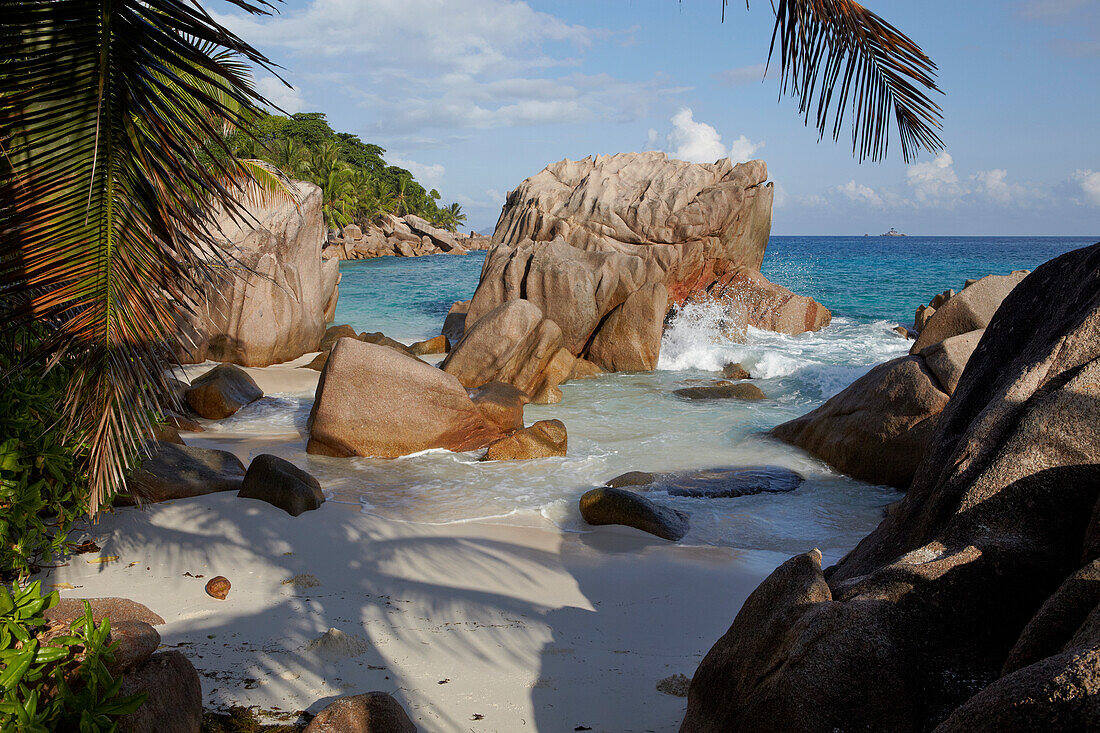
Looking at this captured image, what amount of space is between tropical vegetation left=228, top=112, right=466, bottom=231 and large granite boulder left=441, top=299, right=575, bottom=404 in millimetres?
14096

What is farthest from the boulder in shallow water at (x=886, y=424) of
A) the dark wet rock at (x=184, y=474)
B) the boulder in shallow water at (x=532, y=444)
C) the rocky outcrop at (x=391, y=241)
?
the rocky outcrop at (x=391, y=241)

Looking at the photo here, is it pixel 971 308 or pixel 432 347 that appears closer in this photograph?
pixel 971 308

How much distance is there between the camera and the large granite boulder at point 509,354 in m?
13.0

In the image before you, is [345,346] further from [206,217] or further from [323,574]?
[206,217]

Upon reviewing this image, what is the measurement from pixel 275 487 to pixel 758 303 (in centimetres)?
1787

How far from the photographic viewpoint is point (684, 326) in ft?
62.7

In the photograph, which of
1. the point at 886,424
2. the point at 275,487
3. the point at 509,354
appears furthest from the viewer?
the point at 509,354

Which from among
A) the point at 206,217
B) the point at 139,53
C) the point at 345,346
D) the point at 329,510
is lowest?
the point at 329,510

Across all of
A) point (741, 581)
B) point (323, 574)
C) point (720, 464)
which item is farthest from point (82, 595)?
point (720, 464)

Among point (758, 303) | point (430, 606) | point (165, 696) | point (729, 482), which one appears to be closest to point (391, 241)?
point (758, 303)

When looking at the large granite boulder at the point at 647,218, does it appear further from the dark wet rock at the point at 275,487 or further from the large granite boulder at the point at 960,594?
the large granite boulder at the point at 960,594

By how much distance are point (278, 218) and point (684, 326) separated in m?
10.2

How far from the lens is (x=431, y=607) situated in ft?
15.4

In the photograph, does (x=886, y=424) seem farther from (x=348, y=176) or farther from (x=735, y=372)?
(x=348, y=176)
